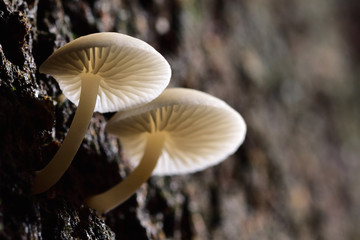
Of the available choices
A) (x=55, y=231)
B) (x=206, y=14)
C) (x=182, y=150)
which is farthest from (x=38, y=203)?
(x=206, y=14)

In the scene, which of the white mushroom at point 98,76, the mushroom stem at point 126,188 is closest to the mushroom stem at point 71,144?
the white mushroom at point 98,76

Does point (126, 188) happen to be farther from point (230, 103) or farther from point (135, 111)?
point (230, 103)

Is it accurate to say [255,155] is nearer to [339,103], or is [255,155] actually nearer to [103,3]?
[103,3]

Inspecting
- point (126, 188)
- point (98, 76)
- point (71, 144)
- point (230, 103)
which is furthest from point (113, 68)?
point (230, 103)

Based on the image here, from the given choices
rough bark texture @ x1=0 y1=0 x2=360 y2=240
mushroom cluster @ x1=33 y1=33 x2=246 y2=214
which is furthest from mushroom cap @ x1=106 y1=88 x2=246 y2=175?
rough bark texture @ x1=0 y1=0 x2=360 y2=240

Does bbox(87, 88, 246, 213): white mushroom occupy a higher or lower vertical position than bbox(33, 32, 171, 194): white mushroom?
lower

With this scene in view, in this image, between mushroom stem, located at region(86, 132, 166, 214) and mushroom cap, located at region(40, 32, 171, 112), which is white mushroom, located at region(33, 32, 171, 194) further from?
mushroom stem, located at region(86, 132, 166, 214)

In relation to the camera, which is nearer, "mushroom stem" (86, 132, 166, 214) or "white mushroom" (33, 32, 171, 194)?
"white mushroom" (33, 32, 171, 194)

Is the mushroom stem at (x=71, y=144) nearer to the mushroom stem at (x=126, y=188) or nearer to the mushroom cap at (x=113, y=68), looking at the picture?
the mushroom cap at (x=113, y=68)
